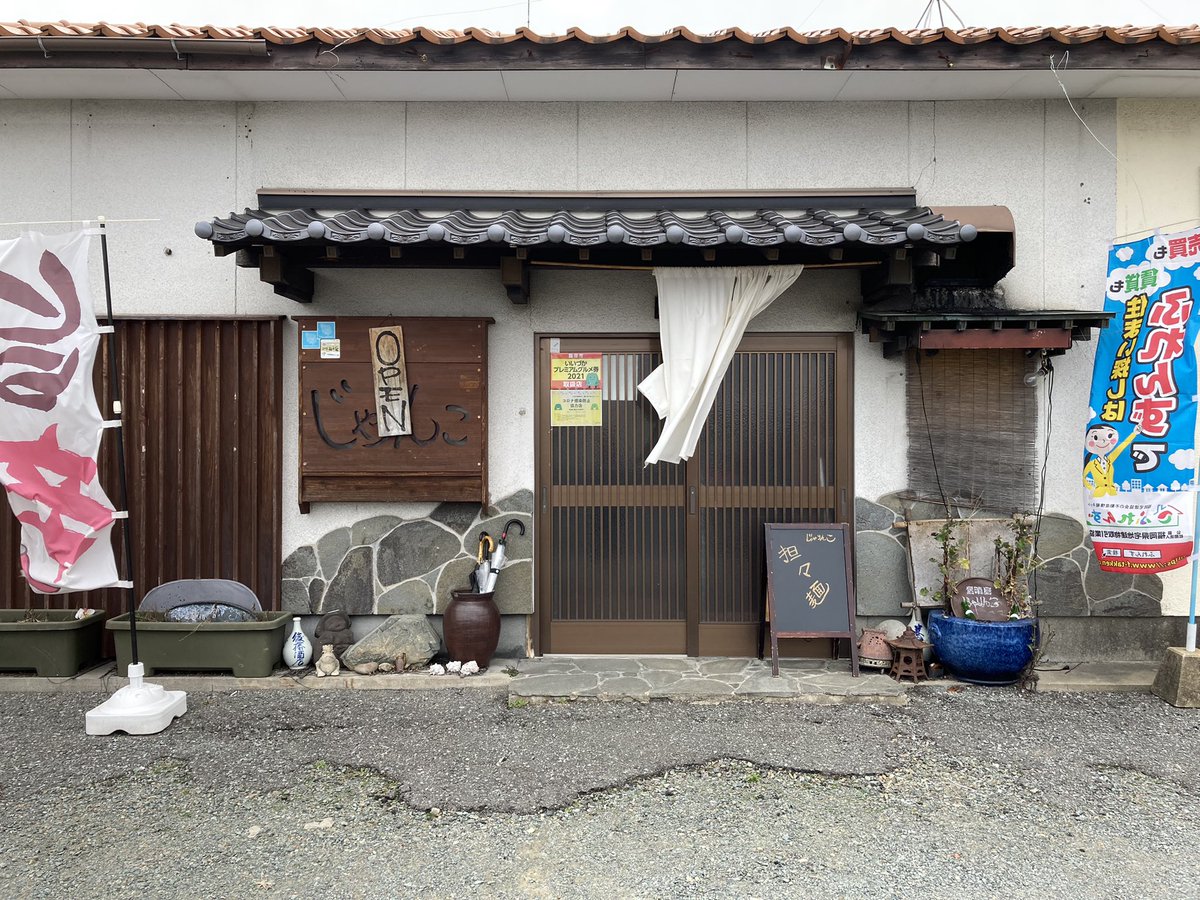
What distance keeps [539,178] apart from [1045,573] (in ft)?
17.7

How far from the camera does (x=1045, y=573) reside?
6.16m

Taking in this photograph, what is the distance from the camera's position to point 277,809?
3910 millimetres

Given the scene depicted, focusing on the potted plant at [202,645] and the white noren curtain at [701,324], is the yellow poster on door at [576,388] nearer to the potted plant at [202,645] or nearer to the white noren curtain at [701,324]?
the white noren curtain at [701,324]

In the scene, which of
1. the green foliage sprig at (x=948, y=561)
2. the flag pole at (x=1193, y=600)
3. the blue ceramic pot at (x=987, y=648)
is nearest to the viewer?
the flag pole at (x=1193, y=600)

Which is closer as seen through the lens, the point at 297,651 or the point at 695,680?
the point at 695,680

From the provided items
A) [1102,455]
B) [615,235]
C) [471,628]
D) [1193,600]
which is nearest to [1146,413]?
[1102,455]

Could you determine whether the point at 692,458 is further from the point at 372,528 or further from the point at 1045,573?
the point at 1045,573

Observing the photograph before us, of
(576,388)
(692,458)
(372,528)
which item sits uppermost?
(576,388)

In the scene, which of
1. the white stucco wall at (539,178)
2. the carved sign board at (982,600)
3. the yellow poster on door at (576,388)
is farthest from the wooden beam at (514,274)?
the carved sign board at (982,600)

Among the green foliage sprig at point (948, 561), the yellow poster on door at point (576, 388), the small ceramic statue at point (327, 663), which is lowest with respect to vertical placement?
the small ceramic statue at point (327, 663)

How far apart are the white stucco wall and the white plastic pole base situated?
1504mm

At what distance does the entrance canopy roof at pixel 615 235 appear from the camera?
5125 millimetres

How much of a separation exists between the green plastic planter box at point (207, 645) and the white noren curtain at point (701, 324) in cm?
344

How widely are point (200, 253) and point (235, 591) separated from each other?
2.85 m
